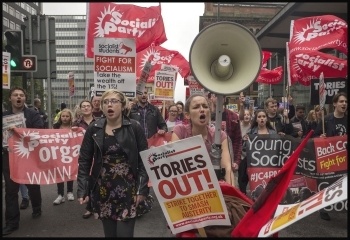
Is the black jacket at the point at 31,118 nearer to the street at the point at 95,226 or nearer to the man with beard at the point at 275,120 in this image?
the street at the point at 95,226

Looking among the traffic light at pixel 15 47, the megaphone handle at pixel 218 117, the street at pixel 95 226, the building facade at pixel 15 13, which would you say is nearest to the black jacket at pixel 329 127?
the street at pixel 95 226

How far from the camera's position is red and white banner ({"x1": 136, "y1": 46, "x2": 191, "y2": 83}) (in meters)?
11.0

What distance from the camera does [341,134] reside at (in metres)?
5.77

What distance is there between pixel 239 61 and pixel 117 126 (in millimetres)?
1176

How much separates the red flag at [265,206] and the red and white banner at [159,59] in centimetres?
829

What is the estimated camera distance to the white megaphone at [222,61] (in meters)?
3.07

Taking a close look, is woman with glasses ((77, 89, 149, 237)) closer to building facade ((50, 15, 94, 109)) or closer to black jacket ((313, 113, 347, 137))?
black jacket ((313, 113, 347, 137))

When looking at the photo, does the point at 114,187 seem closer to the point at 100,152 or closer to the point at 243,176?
the point at 100,152

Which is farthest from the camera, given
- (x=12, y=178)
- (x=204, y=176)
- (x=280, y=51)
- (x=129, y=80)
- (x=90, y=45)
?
(x=280, y=51)

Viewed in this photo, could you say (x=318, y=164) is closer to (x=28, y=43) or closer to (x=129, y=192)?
(x=129, y=192)

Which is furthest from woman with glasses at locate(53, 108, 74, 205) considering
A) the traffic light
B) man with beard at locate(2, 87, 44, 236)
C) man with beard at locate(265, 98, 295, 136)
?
man with beard at locate(265, 98, 295, 136)

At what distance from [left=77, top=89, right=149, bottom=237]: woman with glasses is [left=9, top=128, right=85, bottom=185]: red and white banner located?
7.62 ft

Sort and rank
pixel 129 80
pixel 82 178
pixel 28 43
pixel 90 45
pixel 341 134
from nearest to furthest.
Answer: pixel 82 178, pixel 341 134, pixel 129 80, pixel 90 45, pixel 28 43

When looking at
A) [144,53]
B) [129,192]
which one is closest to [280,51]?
[144,53]
